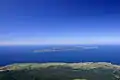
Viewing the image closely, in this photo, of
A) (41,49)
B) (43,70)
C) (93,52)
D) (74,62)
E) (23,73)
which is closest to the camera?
(23,73)

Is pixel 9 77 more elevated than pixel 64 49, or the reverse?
pixel 64 49

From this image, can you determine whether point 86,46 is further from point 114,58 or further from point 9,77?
point 9,77

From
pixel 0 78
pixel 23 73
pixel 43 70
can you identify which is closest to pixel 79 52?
pixel 43 70

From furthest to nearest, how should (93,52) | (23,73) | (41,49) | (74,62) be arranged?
(93,52) → (41,49) → (74,62) → (23,73)

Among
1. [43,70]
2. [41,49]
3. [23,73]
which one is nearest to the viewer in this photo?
[23,73]

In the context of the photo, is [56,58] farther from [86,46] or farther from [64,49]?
[86,46]

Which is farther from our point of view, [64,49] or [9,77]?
[64,49]

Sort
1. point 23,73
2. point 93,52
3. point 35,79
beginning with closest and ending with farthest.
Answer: point 35,79
point 23,73
point 93,52

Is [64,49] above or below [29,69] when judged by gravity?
above

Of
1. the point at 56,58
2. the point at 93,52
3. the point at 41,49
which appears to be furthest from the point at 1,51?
the point at 93,52
